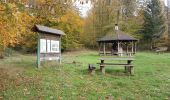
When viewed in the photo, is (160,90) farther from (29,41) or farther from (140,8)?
(140,8)

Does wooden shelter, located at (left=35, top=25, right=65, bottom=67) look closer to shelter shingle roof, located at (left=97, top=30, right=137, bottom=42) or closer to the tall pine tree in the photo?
shelter shingle roof, located at (left=97, top=30, right=137, bottom=42)

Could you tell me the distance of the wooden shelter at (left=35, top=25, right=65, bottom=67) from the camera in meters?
16.8

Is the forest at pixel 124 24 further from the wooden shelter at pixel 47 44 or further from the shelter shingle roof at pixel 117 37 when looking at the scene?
the wooden shelter at pixel 47 44

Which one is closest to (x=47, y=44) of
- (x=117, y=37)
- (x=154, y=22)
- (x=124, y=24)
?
(x=117, y=37)

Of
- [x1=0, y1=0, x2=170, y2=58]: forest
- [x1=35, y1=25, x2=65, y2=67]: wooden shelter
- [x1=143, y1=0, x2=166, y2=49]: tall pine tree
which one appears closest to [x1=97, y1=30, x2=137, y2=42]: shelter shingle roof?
[x1=0, y1=0, x2=170, y2=58]: forest

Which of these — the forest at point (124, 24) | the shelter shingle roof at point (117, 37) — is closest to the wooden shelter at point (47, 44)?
the shelter shingle roof at point (117, 37)

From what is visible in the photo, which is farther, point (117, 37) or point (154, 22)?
point (154, 22)

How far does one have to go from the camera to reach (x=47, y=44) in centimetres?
1802

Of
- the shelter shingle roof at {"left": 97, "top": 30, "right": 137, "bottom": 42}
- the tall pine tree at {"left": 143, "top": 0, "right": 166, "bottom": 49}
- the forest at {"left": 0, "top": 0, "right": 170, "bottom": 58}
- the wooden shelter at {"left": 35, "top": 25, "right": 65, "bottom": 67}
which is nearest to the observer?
the wooden shelter at {"left": 35, "top": 25, "right": 65, "bottom": 67}

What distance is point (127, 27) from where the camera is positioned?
4844cm

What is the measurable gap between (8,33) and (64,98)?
707 centimetres

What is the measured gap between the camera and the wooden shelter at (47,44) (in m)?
16.8

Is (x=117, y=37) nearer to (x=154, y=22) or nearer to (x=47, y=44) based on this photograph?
(x=47, y=44)

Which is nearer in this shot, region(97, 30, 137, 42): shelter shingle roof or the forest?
region(97, 30, 137, 42): shelter shingle roof
